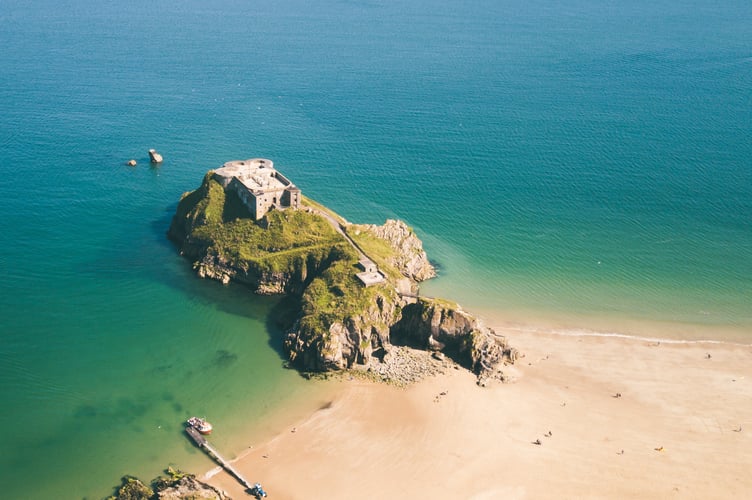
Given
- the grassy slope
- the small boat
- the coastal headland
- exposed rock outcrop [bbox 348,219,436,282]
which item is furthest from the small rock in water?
the small boat

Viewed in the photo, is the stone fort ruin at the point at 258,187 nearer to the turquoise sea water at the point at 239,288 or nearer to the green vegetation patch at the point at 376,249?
the green vegetation patch at the point at 376,249

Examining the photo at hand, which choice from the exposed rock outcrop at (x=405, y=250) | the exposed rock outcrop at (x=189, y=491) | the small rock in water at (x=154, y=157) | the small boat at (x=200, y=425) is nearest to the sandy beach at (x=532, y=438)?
the exposed rock outcrop at (x=189, y=491)

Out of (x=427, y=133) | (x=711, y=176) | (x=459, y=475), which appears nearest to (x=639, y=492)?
(x=459, y=475)

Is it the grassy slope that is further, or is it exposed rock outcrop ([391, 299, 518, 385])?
the grassy slope

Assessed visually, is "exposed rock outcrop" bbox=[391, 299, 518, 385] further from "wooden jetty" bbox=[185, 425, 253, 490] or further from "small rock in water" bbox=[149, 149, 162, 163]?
"small rock in water" bbox=[149, 149, 162, 163]

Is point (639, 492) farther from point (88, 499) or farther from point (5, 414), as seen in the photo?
point (5, 414)

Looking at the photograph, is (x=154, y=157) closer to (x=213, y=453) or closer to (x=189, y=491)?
(x=213, y=453)
